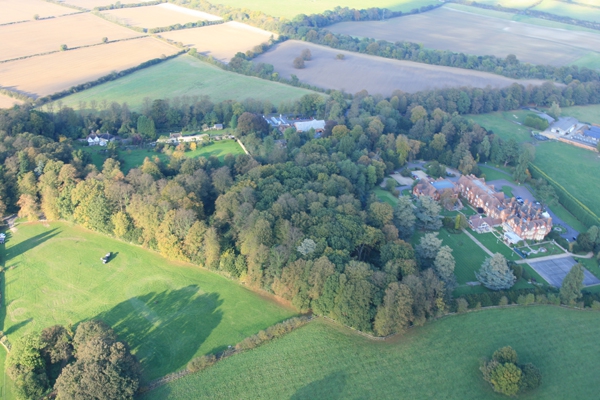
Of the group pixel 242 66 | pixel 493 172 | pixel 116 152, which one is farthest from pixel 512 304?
pixel 242 66

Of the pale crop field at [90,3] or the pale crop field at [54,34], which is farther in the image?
the pale crop field at [90,3]

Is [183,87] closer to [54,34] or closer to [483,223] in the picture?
[54,34]

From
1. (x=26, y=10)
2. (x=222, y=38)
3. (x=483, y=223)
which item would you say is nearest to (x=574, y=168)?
(x=483, y=223)

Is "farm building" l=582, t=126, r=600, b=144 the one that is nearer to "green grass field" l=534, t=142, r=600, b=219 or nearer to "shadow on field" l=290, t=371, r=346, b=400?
"green grass field" l=534, t=142, r=600, b=219

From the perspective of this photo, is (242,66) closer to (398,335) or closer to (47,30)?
(47,30)

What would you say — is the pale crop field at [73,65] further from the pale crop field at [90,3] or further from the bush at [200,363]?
the bush at [200,363]

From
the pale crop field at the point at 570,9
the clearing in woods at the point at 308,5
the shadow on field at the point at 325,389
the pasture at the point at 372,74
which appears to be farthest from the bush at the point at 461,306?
the pale crop field at the point at 570,9
